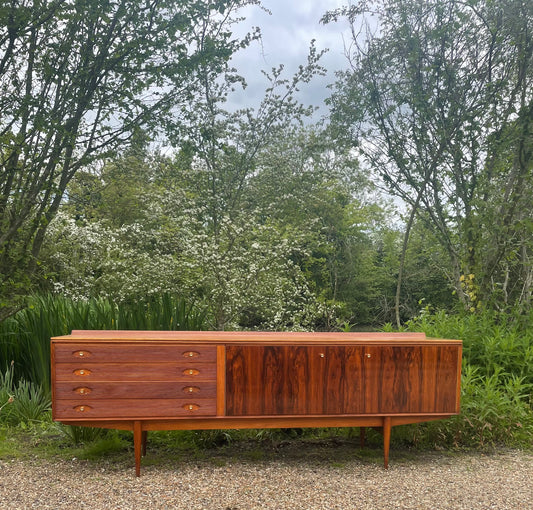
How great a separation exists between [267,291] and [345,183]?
7.91 meters

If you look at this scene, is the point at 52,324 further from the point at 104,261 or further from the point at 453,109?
the point at 453,109

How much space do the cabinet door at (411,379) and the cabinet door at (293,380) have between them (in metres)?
0.09

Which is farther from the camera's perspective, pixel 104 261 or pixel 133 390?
pixel 104 261

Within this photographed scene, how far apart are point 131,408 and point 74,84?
2.98 m

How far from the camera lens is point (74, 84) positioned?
4.46m

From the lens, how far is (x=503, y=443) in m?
3.68

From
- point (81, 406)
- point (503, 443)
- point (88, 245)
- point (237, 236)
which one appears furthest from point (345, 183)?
point (81, 406)

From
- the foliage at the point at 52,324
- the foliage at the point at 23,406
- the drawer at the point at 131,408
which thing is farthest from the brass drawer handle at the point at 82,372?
the foliage at the point at 52,324

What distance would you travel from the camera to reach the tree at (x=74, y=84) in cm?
434

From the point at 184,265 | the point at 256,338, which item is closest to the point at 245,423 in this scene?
the point at 256,338

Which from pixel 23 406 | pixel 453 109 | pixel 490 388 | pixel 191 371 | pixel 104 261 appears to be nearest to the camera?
pixel 191 371

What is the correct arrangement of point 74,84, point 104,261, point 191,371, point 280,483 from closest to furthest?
point 280,483 → point 191,371 → point 74,84 → point 104,261

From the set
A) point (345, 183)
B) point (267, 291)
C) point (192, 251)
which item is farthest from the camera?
point (345, 183)

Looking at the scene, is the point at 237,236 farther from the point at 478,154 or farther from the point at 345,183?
the point at 345,183
